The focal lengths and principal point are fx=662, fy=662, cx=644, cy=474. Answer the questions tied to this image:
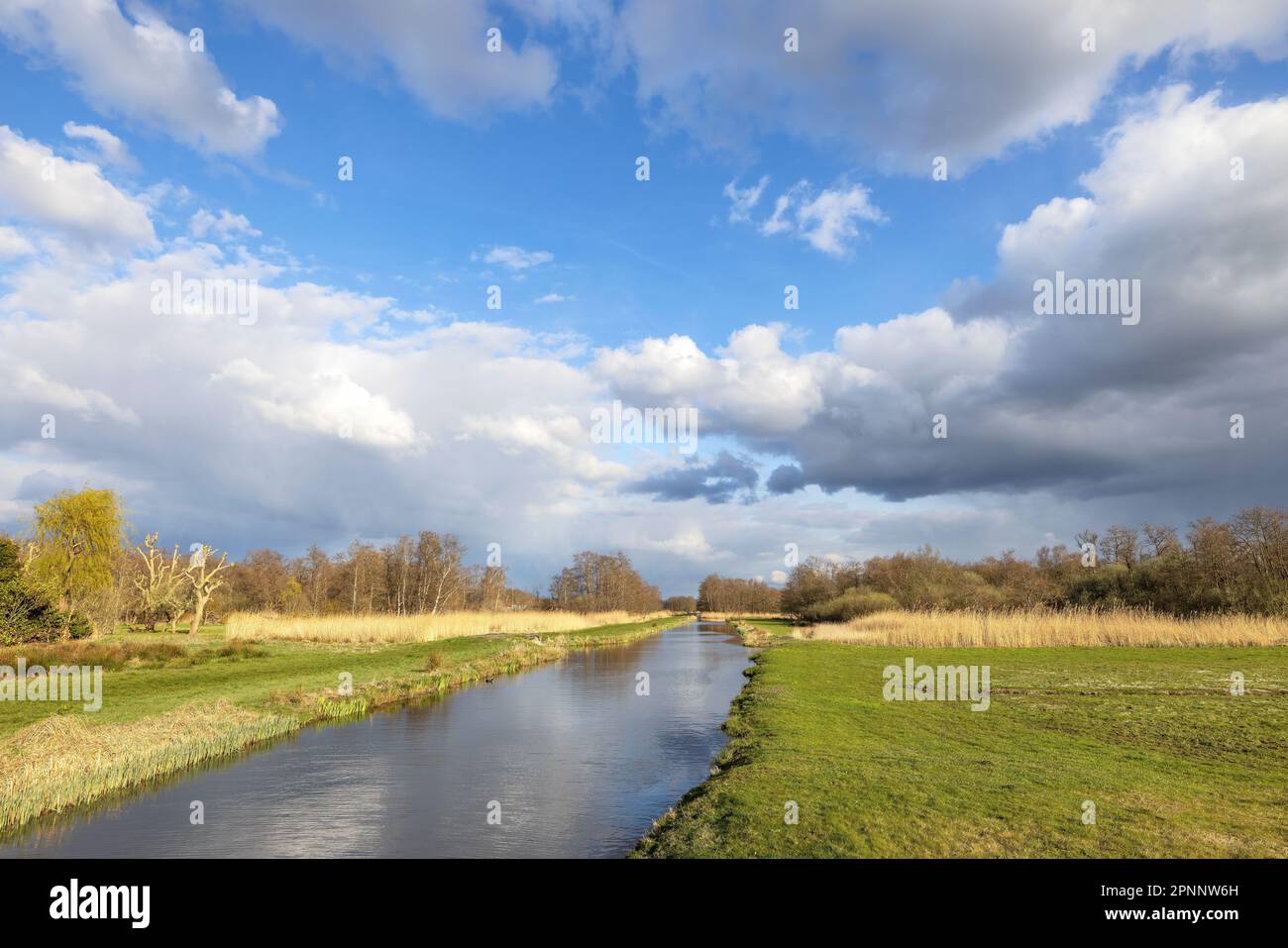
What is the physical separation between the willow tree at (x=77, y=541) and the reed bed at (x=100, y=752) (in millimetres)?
34837

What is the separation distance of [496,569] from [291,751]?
9191cm

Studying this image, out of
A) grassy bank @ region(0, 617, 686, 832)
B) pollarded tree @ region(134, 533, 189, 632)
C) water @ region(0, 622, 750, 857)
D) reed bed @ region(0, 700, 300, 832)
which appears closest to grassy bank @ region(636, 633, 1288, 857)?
water @ region(0, 622, 750, 857)

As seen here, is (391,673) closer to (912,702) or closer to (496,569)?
(912,702)

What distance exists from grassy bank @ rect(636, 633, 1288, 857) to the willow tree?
47.5m

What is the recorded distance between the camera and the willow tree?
45.3 m

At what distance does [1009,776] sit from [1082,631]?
36.4 metres

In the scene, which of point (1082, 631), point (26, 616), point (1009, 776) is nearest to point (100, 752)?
point (1009, 776)

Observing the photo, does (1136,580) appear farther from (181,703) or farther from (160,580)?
(160,580)

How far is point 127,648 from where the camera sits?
3234 centimetres

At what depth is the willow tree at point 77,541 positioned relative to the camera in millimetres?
45344

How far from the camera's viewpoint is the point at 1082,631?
137 feet
